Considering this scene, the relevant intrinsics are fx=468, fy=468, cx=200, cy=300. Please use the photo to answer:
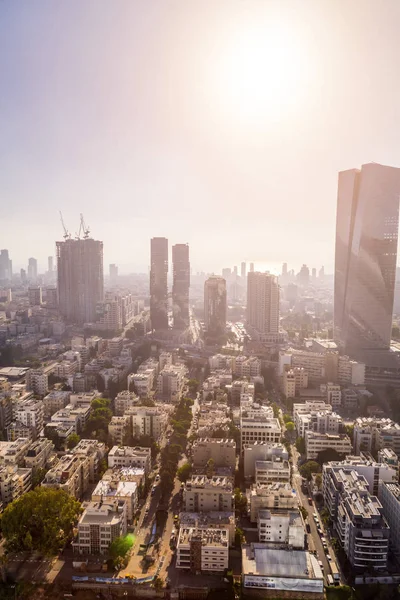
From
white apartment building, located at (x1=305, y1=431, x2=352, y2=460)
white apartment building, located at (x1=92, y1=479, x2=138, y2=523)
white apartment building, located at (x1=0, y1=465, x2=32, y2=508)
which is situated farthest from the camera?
white apartment building, located at (x1=305, y1=431, x2=352, y2=460)

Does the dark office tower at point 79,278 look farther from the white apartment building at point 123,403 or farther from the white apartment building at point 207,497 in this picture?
the white apartment building at point 207,497

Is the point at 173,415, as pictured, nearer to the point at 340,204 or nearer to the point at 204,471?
the point at 204,471

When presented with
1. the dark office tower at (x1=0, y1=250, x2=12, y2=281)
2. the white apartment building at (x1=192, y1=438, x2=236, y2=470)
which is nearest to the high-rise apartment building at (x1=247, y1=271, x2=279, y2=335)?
the white apartment building at (x1=192, y1=438, x2=236, y2=470)

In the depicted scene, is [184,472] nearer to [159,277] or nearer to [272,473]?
[272,473]

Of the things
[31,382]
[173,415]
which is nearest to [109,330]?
[31,382]

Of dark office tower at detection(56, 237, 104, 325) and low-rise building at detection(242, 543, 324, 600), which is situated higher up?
dark office tower at detection(56, 237, 104, 325)

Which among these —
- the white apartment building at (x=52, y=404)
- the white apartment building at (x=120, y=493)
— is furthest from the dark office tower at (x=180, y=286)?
the white apartment building at (x=120, y=493)

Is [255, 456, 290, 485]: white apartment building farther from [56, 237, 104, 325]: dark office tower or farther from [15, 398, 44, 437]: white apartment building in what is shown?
[56, 237, 104, 325]: dark office tower
